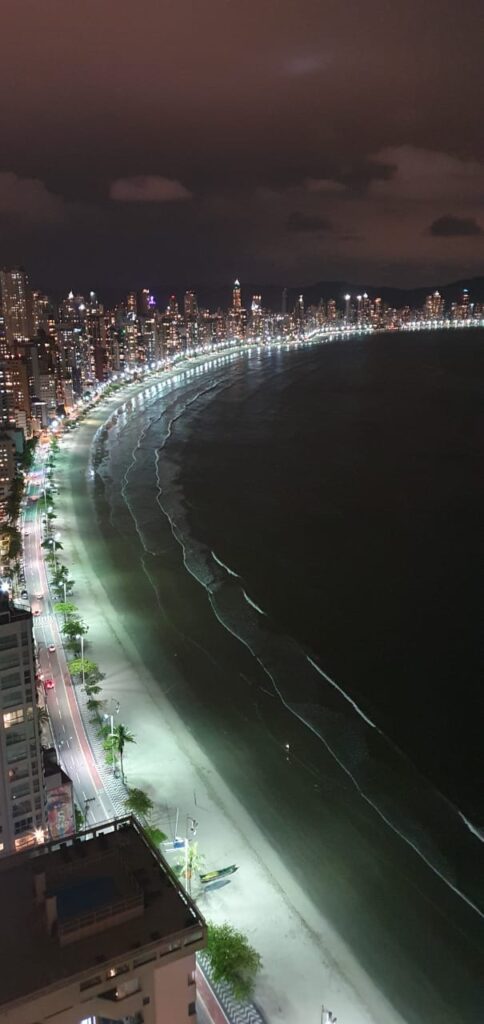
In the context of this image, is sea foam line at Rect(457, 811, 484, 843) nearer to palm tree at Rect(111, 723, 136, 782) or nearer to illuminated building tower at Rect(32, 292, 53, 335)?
palm tree at Rect(111, 723, 136, 782)

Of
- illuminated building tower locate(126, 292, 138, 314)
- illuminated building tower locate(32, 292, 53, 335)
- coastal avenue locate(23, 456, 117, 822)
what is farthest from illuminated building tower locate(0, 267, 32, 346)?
coastal avenue locate(23, 456, 117, 822)

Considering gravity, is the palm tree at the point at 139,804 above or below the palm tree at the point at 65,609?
below

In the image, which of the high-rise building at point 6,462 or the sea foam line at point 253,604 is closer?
the sea foam line at point 253,604

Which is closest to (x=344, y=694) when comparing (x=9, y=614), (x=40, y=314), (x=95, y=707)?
(x=95, y=707)

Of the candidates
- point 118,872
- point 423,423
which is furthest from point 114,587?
point 423,423

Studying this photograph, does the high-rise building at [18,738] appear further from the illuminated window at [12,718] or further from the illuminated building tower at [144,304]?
the illuminated building tower at [144,304]

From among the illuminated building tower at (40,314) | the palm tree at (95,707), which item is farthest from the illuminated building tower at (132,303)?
the palm tree at (95,707)

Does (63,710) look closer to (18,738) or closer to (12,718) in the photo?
(18,738)
